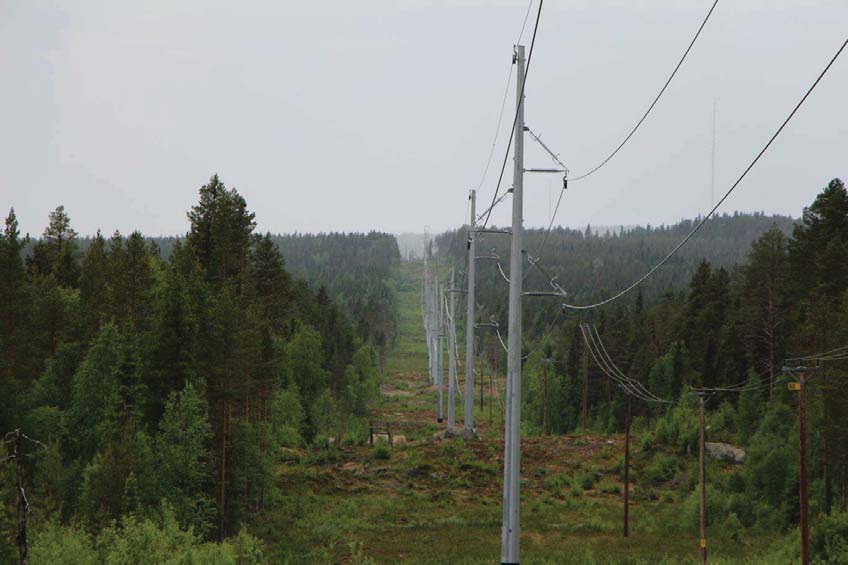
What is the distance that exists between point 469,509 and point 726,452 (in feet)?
68.8

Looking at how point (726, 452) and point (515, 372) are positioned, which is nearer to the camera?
point (515, 372)

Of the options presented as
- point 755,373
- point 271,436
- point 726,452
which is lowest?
point 726,452

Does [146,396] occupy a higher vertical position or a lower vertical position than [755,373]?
lower

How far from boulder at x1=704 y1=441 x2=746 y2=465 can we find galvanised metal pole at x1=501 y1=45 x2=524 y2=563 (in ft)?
139

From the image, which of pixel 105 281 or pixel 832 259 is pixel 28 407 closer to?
pixel 105 281

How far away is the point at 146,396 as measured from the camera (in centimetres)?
4138

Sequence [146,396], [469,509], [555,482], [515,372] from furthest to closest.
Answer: [555,482] < [469,509] < [146,396] < [515,372]

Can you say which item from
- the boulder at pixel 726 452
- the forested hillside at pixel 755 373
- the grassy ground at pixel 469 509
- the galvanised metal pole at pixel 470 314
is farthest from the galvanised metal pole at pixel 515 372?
the boulder at pixel 726 452

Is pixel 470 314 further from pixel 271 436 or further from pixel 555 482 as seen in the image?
pixel 271 436

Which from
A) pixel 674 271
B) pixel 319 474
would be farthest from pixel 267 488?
pixel 674 271

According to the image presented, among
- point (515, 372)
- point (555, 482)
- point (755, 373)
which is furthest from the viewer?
point (755, 373)

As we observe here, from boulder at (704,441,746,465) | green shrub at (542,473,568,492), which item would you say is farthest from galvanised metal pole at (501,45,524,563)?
boulder at (704,441,746,465)

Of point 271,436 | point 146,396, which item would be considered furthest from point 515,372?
point 271,436

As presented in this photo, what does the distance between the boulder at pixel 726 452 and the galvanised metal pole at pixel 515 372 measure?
42425 mm
